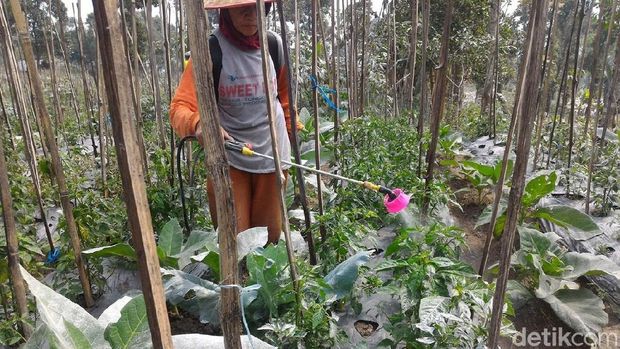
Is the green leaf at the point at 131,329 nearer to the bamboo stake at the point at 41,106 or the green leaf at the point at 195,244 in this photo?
the bamboo stake at the point at 41,106

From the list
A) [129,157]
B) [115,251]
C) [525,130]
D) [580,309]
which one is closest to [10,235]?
[115,251]

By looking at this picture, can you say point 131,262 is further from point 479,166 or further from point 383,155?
point 479,166

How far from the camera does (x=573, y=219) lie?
2406mm

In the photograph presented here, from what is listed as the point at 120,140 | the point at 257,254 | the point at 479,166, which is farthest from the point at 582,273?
the point at 120,140

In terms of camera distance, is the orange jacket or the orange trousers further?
the orange trousers

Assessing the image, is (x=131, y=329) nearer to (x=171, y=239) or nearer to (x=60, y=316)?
(x=60, y=316)

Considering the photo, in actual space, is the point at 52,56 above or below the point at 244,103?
above

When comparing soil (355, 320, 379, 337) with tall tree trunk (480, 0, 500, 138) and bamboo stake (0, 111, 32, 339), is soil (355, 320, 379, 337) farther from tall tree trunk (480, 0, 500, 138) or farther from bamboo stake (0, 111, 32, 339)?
tall tree trunk (480, 0, 500, 138)

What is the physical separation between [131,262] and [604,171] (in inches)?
117

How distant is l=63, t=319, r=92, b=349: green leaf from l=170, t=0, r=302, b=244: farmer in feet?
2.17

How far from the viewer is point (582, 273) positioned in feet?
6.64

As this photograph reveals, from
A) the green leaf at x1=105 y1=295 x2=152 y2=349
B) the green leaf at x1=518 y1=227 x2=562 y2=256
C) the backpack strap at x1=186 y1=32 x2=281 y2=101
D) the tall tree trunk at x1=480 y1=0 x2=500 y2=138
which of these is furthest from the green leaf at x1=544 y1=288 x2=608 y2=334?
the tall tree trunk at x1=480 y1=0 x2=500 y2=138

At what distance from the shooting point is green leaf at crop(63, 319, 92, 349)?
90cm

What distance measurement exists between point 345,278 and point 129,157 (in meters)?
1.11
